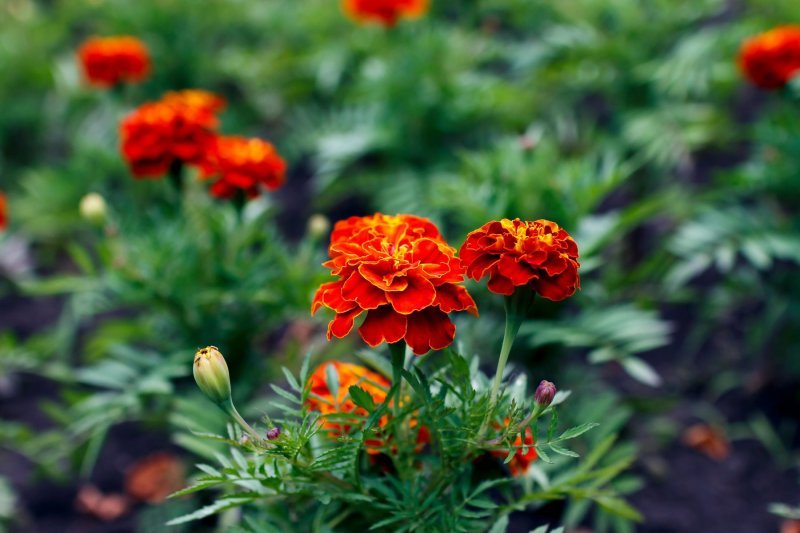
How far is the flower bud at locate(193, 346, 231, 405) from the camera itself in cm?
87

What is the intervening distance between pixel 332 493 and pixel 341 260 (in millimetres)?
296

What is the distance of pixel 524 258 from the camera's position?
841 millimetres

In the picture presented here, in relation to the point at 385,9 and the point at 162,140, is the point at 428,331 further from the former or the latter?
the point at 385,9

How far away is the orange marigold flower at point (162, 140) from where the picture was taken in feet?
4.76

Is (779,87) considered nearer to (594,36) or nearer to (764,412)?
(594,36)

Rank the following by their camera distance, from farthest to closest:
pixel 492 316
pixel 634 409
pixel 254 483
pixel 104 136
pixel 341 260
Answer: pixel 104 136 → pixel 634 409 → pixel 492 316 → pixel 254 483 → pixel 341 260

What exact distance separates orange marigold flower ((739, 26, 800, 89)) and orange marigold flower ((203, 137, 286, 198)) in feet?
3.98

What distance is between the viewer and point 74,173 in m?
2.52

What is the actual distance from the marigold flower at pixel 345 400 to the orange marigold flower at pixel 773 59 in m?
1.34

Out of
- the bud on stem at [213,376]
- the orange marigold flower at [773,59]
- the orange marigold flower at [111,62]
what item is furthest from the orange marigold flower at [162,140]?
the orange marigold flower at [773,59]

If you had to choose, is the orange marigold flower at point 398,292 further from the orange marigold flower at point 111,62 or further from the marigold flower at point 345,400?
the orange marigold flower at point 111,62

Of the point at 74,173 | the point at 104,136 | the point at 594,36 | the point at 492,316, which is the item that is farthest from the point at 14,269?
the point at 594,36

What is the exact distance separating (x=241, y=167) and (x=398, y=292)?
2.17 feet

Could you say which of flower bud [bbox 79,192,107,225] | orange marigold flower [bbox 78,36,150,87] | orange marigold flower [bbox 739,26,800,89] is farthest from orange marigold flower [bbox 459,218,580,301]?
orange marigold flower [bbox 78,36,150,87]
